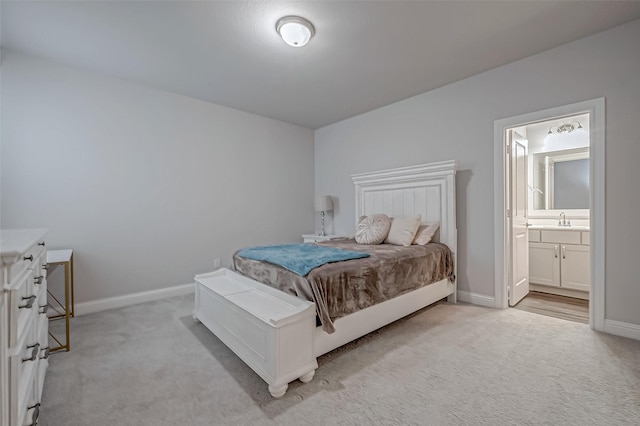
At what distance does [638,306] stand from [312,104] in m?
3.96

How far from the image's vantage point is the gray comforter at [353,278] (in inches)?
76.2

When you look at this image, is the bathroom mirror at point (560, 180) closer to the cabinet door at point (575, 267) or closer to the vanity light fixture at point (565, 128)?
the vanity light fixture at point (565, 128)

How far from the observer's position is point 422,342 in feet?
7.50

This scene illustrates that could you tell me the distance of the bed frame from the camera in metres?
1.69

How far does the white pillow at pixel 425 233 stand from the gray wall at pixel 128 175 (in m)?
2.32

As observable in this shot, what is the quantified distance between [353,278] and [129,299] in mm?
2749

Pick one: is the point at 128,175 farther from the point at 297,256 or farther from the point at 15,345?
the point at 15,345

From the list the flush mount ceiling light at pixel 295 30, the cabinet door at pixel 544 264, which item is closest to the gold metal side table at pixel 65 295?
the flush mount ceiling light at pixel 295 30

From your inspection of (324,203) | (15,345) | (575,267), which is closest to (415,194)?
(324,203)

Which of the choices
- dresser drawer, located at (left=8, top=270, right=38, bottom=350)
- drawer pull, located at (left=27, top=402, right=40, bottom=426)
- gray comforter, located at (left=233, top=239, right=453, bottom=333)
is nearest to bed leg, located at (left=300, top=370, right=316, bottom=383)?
gray comforter, located at (left=233, top=239, right=453, bottom=333)

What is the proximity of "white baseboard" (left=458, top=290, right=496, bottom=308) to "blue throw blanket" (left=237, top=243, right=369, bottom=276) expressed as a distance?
5.40 ft

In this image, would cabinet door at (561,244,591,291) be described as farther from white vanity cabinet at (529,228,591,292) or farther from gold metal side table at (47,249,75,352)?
gold metal side table at (47,249,75,352)

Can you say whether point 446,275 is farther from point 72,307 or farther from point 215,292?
point 72,307

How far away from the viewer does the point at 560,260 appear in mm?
3611
